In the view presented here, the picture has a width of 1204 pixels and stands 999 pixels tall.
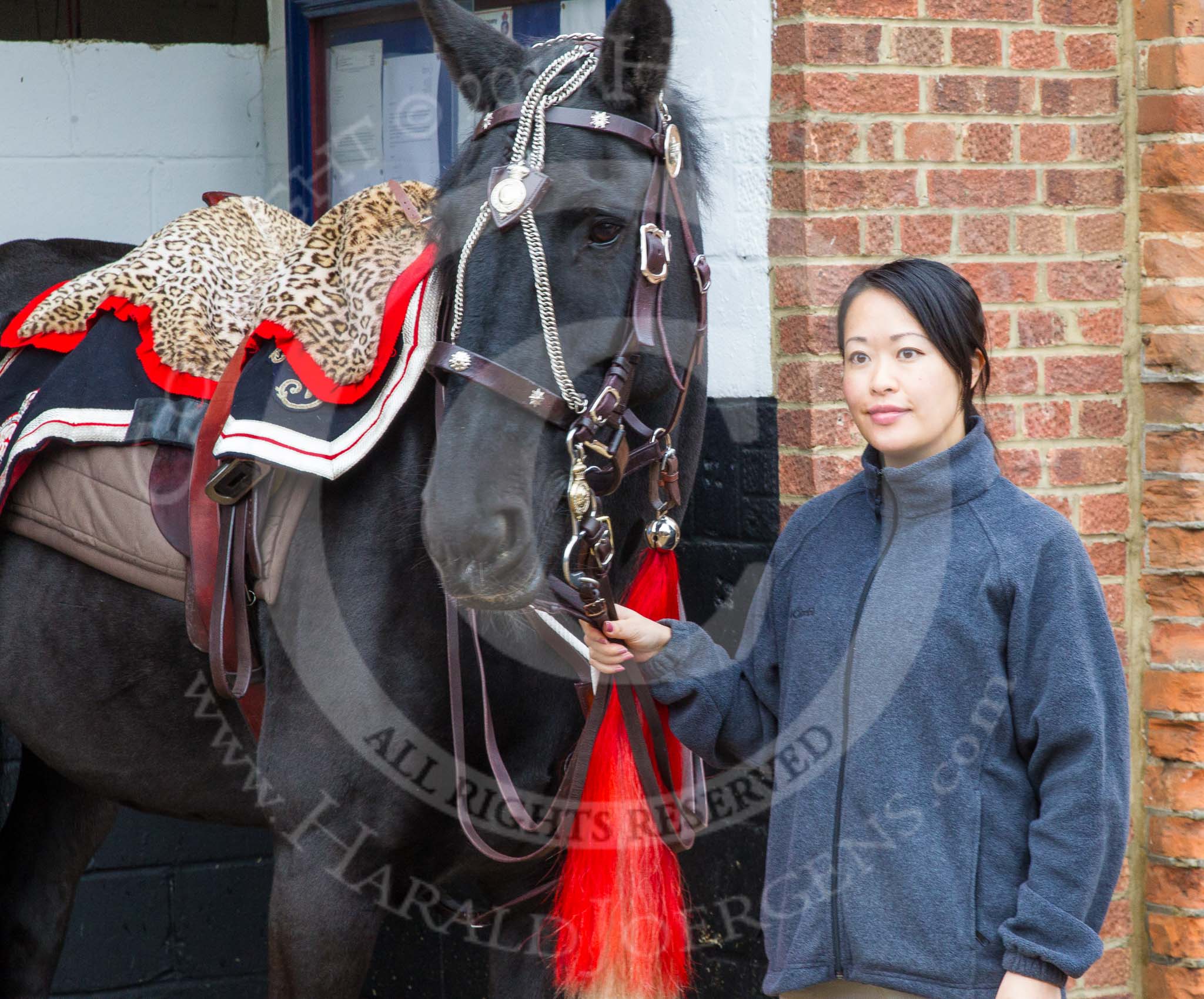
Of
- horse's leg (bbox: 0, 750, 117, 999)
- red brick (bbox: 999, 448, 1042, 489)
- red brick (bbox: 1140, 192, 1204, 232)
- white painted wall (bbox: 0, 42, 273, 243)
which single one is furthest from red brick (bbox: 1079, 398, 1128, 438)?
white painted wall (bbox: 0, 42, 273, 243)

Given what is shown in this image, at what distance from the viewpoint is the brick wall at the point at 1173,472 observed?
249cm

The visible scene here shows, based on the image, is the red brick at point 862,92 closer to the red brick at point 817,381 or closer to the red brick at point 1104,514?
the red brick at point 817,381

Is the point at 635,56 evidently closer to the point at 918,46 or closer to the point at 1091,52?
Answer: the point at 918,46

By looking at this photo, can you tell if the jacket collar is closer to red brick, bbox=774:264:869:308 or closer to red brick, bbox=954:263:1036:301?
red brick, bbox=774:264:869:308

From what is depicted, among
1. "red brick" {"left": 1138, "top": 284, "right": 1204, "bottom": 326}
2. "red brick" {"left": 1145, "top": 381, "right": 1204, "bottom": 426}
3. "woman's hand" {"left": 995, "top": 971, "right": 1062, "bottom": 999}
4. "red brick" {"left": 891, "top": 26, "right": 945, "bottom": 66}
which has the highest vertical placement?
"red brick" {"left": 891, "top": 26, "right": 945, "bottom": 66}

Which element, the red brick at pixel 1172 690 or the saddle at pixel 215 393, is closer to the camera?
the saddle at pixel 215 393

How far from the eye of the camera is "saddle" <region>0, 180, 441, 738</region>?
192 cm

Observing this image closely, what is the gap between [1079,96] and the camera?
2553 millimetres

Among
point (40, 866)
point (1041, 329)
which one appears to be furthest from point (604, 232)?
point (40, 866)

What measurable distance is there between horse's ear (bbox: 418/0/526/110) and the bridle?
0.08 m

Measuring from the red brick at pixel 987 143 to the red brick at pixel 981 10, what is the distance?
20 centimetres

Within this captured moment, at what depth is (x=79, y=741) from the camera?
2.35 m

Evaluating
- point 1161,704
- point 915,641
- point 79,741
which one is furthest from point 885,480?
point 79,741

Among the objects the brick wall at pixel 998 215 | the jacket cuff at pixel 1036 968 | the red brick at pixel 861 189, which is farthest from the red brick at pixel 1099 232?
the jacket cuff at pixel 1036 968
